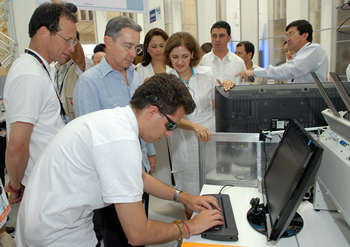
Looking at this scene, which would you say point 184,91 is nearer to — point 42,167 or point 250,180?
point 42,167

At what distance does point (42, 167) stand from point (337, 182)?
101cm

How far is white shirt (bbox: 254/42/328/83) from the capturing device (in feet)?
7.51

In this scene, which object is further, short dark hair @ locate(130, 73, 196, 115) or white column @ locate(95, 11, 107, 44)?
white column @ locate(95, 11, 107, 44)

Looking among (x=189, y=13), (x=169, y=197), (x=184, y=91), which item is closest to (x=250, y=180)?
(x=169, y=197)

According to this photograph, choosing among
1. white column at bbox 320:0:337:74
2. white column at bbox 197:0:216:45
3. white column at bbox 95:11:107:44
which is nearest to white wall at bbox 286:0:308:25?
white column at bbox 320:0:337:74

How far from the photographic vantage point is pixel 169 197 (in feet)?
4.10

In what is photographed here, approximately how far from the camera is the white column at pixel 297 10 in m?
5.34

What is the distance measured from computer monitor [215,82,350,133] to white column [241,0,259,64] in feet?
18.8

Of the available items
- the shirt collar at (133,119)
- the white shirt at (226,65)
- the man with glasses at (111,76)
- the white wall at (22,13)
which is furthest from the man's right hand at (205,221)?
the white wall at (22,13)

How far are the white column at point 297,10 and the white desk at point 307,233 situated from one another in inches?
211

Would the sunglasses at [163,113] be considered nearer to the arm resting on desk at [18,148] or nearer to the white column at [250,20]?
the arm resting on desk at [18,148]

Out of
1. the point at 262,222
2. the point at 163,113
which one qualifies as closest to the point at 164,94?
the point at 163,113

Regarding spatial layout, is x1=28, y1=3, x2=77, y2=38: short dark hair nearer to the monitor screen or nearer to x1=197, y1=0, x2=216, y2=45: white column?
the monitor screen

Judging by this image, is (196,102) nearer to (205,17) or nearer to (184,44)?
(184,44)
